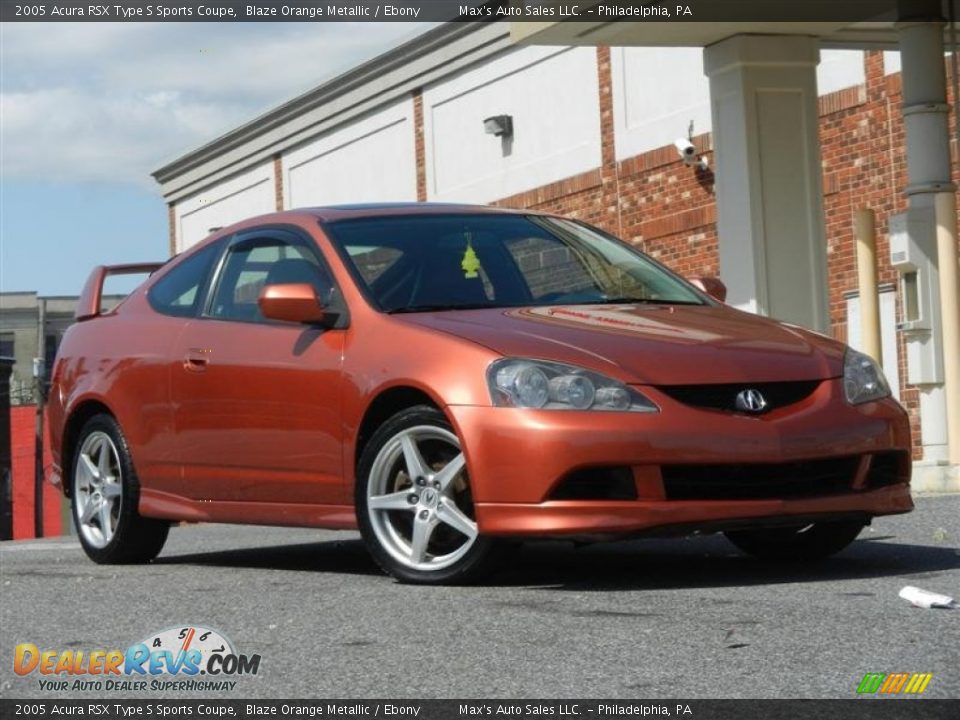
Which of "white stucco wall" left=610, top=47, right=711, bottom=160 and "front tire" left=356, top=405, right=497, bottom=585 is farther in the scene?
"white stucco wall" left=610, top=47, right=711, bottom=160

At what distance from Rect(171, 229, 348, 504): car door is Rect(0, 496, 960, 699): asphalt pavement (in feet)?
1.38

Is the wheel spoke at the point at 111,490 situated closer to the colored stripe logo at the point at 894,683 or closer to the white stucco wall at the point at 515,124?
the colored stripe logo at the point at 894,683

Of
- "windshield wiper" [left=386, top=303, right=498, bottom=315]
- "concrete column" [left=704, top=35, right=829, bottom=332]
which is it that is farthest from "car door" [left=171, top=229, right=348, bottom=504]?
"concrete column" [left=704, top=35, right=829, bottom=332]

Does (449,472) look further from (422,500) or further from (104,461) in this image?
(104,461)

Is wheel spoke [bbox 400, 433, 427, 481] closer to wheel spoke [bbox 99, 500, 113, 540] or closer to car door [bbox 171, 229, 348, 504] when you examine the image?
car door [bbox 171, 229, 348, 504]

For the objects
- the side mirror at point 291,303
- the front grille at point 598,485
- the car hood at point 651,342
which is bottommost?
the front grille at point 598,485

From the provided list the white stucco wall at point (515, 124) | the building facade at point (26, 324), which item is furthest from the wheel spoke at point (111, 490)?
the building facade at point (26, 324)

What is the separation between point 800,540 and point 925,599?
1683 mm

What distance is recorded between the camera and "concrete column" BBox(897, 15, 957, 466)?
40.3ft

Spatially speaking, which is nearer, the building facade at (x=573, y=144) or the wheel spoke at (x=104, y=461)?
the wheel spoke at (x=104, y=461)

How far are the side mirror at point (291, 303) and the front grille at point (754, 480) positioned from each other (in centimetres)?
171

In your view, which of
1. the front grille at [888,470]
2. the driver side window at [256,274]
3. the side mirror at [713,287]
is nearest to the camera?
the front grille at [888,470]

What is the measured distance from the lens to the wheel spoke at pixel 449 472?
22.0 feet

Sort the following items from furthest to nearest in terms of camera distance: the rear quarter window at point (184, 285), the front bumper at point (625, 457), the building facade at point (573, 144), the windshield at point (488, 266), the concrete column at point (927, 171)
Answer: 1. the building facade at point (573, 144)
2. the concrete column at point (927, 171)
3. the rear quarter window at point (184, 285)
4. the windshield at point (488, 266)
5. the front bumper at point (625, 457)
